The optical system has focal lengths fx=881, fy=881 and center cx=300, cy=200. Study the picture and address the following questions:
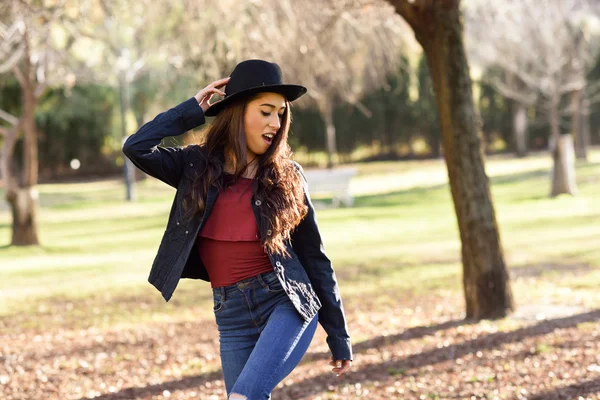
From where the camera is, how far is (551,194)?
72.1 ft

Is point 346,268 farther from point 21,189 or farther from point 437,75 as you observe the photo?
point 21,189

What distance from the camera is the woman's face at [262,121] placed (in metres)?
3.50

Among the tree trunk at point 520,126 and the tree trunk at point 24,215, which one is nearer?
the tree trunk at point 24,215

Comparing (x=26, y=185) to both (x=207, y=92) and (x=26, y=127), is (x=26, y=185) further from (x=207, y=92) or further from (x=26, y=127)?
(x=207, y=92)

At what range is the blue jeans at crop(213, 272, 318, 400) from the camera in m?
3.17

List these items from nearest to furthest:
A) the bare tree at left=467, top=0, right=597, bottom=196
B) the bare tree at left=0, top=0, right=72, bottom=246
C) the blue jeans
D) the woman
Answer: the blue jeans, the woman, the bare tree at left=0, top=0, right=72, bottom=246, the bare tree at left=467, top=0, right=597, bottom=196

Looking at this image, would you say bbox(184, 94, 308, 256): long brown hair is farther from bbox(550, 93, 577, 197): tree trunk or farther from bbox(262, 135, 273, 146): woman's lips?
bbox(550, 93, 577, 197): tree trunk

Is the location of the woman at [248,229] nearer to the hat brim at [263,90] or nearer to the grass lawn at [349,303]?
the hat brim at [263,90]

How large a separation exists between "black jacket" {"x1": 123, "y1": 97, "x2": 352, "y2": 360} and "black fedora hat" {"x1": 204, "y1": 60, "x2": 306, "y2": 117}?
0.19 meters

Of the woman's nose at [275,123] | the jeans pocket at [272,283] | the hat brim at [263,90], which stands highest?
the hat brim at [263,90]

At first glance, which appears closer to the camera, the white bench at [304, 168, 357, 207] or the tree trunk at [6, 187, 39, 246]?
the tree trunk at [6, 187, 39, 246]

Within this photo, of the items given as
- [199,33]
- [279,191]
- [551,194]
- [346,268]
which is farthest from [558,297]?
[551,194]

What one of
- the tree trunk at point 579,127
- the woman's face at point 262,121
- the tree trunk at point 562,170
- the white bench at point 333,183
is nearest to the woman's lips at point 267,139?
the woman's face at point 262,121

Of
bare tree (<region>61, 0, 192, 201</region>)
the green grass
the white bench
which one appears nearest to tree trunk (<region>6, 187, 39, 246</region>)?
the green grass
